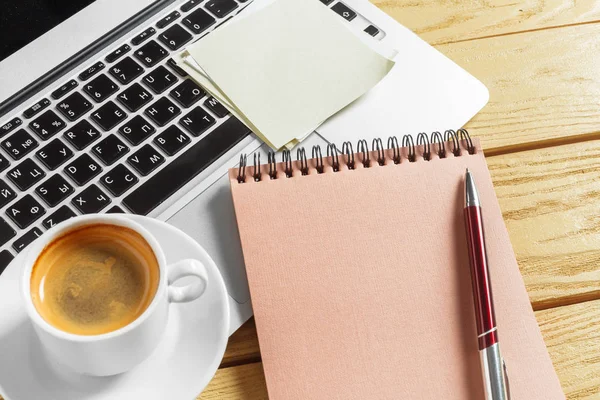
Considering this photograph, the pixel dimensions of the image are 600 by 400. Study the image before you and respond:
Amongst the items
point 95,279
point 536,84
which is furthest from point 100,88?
point 536,84

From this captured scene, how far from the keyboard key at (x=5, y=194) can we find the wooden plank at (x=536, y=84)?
1.42ft

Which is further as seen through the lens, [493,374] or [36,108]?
[36,108]

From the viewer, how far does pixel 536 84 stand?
67cm

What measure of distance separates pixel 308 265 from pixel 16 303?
9.0 inches

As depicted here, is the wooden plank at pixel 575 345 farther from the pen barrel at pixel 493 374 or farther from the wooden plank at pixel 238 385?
the wooden plank at pixel 238 385

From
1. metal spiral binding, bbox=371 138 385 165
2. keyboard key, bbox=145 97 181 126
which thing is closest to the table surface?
metal spiral binding, bbox=371 138 385 165

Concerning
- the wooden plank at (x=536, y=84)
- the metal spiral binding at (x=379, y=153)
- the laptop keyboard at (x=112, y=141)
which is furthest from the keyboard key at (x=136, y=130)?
the wooden plank at (x=536, y=84)

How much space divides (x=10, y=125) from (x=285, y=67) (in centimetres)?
27

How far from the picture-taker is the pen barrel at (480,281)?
50 centimetres

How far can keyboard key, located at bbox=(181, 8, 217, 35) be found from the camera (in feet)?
2.19

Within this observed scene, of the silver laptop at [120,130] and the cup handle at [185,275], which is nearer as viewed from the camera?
the cup handle at [185,275]

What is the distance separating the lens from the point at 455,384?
0.50 metres

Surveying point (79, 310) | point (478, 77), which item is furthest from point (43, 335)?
point (478, 77)

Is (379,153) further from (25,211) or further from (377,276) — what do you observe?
(25,211)
